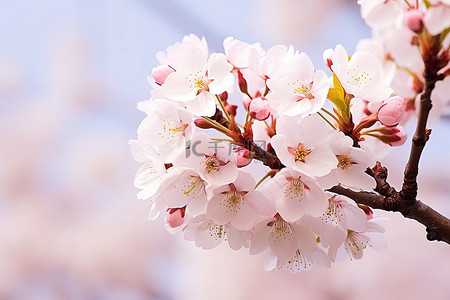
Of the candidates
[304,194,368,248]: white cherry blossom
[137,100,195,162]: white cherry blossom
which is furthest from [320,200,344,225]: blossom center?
[137,100,195,162]: white cherry blossom

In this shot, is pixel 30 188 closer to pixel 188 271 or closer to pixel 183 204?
pixel 188 271

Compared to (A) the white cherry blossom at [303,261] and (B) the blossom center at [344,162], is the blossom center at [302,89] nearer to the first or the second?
(B) the blossom center at [344,162]

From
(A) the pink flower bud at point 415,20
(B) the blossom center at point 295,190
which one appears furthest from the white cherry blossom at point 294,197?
(A) the pink flower bud at point 415,20

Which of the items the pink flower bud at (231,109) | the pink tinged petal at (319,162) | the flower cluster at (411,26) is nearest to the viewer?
the flower cluster at (411,26)

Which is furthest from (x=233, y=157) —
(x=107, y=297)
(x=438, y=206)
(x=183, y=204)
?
(x=107, y=297)

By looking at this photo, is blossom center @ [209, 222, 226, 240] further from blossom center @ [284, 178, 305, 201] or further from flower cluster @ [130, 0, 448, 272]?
blossom center @ [284, 178, 305, 201]

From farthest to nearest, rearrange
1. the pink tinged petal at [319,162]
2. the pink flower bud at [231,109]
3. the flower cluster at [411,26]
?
the pink flower bud at [231,109]
the pink tinged petal at [319,162]
the flower cluster at [411,26]
